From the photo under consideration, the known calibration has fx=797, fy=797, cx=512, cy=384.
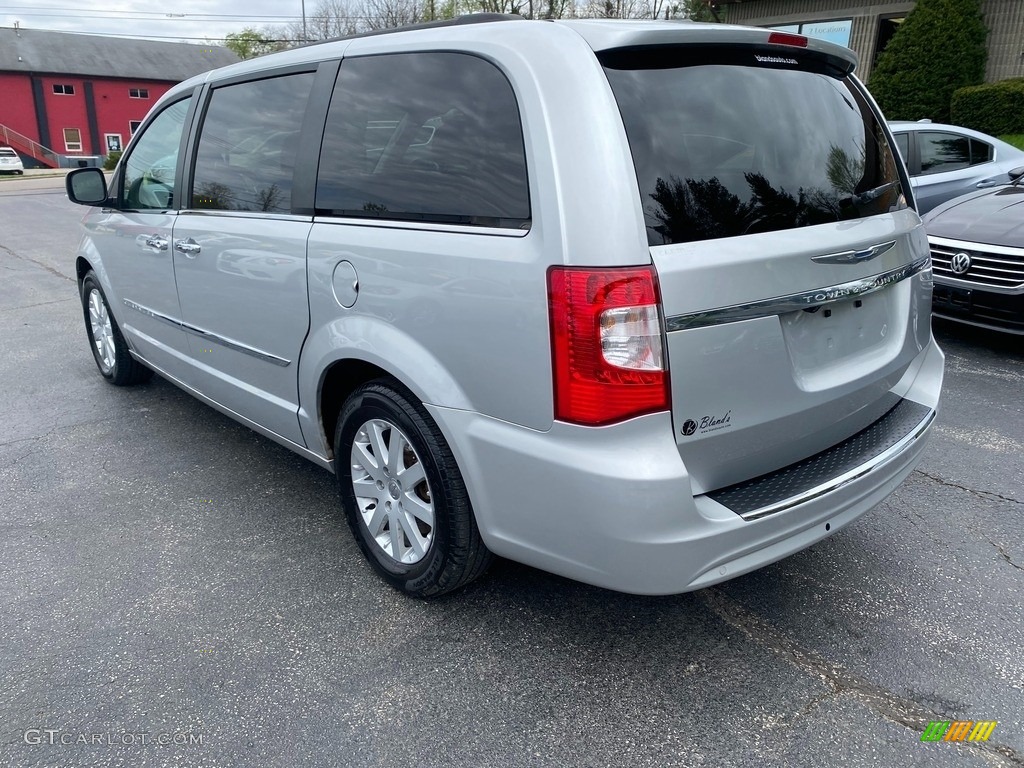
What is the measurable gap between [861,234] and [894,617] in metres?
1.28

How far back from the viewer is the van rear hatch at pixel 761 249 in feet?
6.79

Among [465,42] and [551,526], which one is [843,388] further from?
[465,42]

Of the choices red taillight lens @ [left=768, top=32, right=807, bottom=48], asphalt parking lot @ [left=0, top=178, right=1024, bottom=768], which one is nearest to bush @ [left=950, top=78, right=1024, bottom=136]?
asphalt parking lot @ [left=0, top=178, right=1024, bottom=768]

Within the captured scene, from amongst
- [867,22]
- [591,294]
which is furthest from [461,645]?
[867,22]

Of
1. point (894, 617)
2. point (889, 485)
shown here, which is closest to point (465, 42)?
point (889, 485)

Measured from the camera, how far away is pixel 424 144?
8.10 feet

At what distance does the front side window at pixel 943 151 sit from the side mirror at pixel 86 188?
7.63m

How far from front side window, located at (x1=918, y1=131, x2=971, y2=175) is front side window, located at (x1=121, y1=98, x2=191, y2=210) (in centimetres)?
735

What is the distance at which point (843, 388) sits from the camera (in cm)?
242

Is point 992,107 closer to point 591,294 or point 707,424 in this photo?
point 707,424

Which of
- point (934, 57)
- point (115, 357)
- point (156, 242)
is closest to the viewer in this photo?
point (156, 242)

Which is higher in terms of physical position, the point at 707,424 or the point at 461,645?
the point at 707,424

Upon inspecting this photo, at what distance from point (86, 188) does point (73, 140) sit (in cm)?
5939

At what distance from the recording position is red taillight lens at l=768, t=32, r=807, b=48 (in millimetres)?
2412
